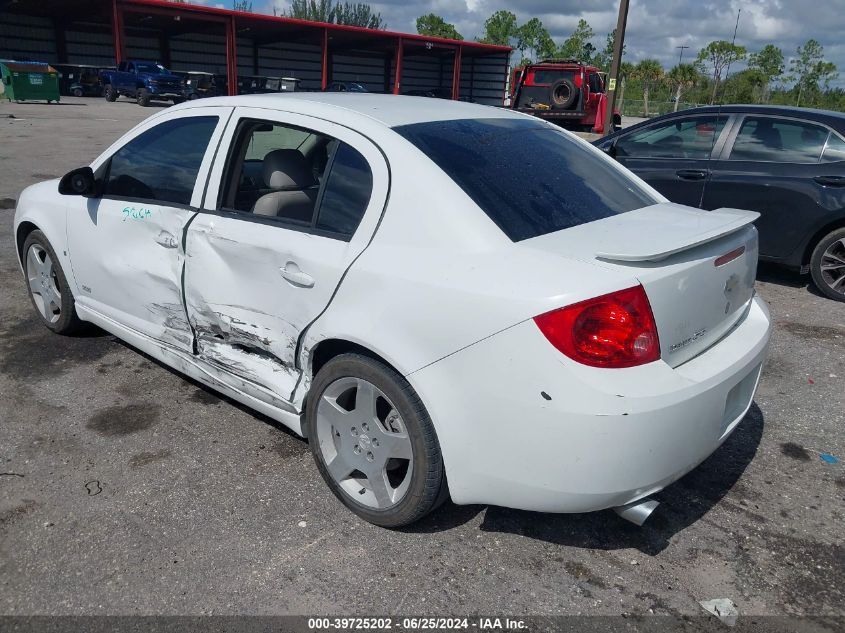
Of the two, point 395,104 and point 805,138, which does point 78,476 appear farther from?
point 805,138

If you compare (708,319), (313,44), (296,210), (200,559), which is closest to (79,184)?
(296,210)

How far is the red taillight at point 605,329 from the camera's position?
84.7 inches

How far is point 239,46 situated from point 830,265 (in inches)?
1850

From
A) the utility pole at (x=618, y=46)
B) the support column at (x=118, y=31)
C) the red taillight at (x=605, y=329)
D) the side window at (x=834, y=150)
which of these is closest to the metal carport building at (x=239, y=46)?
the support column at (x=118, y=31)

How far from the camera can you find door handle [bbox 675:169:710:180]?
6336 mm

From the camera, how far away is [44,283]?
450cm

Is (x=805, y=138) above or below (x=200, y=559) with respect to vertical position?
above

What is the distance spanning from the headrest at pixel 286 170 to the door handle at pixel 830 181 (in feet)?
15.3

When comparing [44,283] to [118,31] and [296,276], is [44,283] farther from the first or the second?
[118,31]

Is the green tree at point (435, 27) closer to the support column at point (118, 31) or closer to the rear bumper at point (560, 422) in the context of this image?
the support column at point (118, 31)

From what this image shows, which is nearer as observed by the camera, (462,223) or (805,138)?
(462,223)

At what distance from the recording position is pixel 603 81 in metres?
26.3

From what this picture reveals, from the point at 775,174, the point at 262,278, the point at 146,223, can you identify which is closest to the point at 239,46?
the point at 775,174

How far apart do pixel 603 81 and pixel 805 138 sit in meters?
21.9
